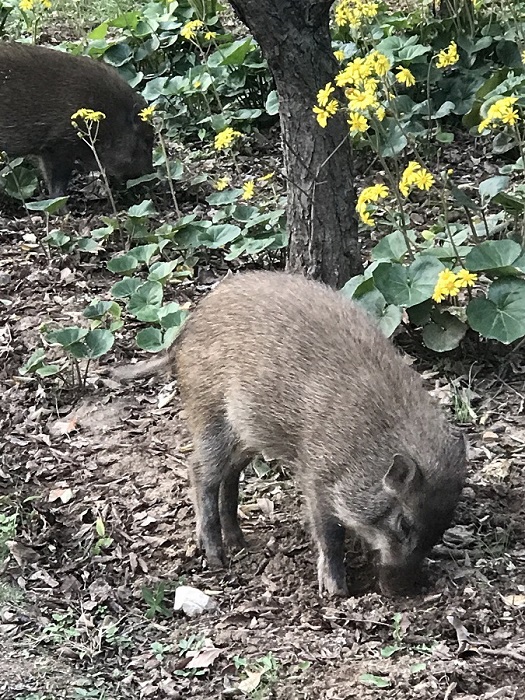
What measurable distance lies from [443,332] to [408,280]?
32cm

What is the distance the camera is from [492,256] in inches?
184

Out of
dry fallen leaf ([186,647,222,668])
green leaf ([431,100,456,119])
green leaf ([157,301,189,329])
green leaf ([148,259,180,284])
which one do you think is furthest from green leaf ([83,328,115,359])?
green leaf ([431,100,456,119])

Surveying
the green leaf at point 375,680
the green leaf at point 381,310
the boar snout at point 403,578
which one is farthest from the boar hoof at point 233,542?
the green leaf at point 381,310

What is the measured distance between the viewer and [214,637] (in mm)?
3621

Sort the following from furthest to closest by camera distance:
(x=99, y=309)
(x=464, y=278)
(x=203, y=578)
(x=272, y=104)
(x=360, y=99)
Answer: (x=272, y=104) < (x=99, y=309) < (x=464, y=278) < (x=360, y=99) < (x=203, y=578)

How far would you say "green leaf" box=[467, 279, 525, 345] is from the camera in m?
4.53

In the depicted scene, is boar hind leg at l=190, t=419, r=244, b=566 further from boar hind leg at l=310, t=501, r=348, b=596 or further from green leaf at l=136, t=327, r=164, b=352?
green leaf at l=136, t=327, r=164, b=352

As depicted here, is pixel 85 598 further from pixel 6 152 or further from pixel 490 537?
pixel 6 152

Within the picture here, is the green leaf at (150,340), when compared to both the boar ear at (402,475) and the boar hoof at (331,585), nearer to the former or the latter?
the boar hoof at (331,585)

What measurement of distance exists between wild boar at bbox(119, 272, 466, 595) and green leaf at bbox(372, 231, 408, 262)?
78 centimetres

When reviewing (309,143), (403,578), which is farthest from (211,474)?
(309,143)

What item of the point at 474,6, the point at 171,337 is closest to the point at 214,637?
the point at 171,337

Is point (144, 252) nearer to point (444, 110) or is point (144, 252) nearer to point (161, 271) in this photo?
point (161, 271)

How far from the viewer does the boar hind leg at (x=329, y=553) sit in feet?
12.7
